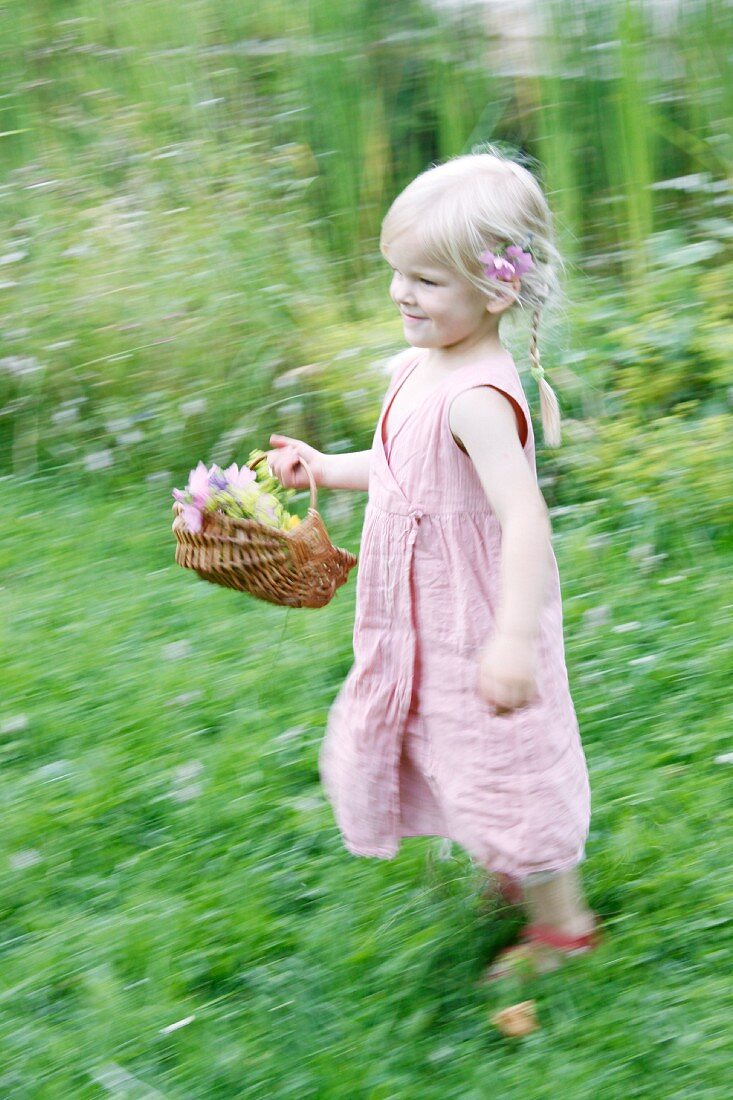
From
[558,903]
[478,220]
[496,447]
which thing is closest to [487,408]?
[496,447]

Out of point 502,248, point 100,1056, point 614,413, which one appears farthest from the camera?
point 614,413

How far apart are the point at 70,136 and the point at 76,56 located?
0.37 m

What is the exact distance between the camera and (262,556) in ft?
7.19

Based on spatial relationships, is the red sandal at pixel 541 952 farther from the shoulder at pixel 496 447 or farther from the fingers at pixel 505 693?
the shoulder at pixel 496 447

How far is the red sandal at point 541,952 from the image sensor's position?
2.33 metres

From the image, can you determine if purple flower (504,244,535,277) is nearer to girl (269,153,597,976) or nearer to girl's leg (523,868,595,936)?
girl (269,153,597,976)

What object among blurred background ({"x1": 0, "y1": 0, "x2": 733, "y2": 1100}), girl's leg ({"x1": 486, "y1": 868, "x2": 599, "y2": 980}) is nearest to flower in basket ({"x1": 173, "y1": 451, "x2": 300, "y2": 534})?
blurred background ({"x1": 0, "y1": 0, "x2": 733, "y2": 1100})

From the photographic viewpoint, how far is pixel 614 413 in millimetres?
4129

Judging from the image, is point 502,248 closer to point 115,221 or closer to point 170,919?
point 170,919

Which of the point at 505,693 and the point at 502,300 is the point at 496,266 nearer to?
the point at 502,300

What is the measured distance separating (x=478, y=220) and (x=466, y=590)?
0.57 m

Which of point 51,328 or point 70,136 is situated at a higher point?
point 70,136

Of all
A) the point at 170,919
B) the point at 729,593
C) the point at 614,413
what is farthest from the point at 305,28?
the point at 170,919

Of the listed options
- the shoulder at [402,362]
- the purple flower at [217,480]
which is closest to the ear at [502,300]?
the shoulder at [402,362]
